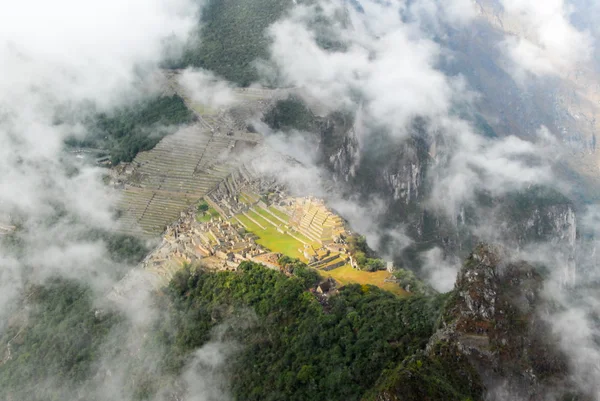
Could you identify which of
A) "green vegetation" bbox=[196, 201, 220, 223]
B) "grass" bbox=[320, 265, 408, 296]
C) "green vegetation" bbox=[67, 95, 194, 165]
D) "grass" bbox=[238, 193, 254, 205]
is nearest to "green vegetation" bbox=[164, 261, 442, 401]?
"grass" bbox=[320, 265, 408, 296]

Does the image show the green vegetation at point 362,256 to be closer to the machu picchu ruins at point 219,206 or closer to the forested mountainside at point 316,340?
the machu picchu ruins at point 219,206

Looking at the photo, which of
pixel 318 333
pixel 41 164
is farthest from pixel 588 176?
pixel 318 333

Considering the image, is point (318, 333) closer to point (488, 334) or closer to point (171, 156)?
point (488, 334)

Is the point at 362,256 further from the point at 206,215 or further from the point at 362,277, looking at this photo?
the point at 206,215

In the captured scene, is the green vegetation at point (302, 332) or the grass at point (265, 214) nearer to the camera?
the green vegetation at point (302, 332)

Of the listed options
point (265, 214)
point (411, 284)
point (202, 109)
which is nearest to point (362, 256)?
point (411, 284)

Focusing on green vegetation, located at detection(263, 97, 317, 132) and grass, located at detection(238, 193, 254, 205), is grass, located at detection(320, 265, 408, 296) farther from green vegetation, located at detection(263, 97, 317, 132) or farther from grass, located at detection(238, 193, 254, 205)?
green vegetation, located at detection(263, 97, 317, 132)

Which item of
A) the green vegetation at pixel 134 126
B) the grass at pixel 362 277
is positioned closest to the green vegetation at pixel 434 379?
the grass at pixel 362 277
